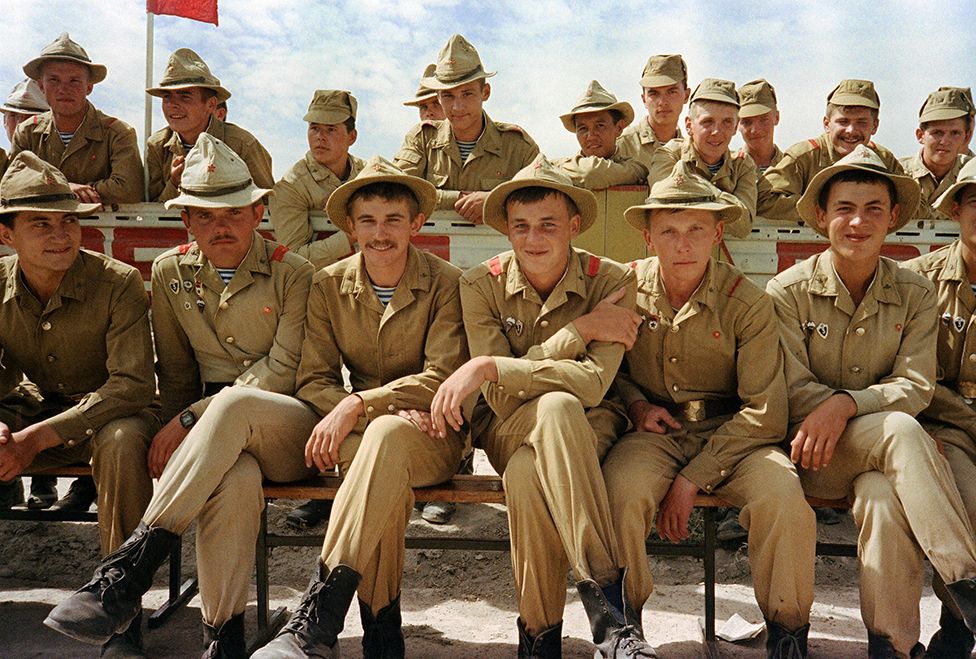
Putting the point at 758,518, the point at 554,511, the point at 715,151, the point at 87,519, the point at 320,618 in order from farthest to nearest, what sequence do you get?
the point at 715,151 < the point at 87,519 < the point at 758,518 < the point at 554,511 < the point at 320,618

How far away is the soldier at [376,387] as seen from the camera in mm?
3092

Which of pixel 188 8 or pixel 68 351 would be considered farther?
pixel 188 8

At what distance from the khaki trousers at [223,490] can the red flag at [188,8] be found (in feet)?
19.0

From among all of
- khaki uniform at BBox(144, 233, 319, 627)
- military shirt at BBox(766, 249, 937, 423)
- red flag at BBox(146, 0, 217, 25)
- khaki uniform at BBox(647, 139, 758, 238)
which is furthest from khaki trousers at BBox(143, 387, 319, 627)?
red flag at BBox(146, 0, 217, 25)

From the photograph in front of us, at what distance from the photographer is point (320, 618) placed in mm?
2953

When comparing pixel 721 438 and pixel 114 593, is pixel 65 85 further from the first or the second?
pixel 721 438

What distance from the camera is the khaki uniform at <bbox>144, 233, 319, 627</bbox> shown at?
3227 millimetres

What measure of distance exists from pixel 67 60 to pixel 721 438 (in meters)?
5.15

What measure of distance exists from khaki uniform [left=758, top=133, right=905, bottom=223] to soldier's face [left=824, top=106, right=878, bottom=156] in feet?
0.20

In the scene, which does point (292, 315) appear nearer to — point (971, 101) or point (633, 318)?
point (633, 318)

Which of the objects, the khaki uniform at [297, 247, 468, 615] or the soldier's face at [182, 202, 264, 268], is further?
the soldier's face at [182, 202, 264, 268]

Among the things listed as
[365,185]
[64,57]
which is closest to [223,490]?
[365,185]

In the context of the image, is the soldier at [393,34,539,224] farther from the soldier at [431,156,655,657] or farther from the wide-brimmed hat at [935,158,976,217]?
the wide-brimmed hat at [935,158,976,217]

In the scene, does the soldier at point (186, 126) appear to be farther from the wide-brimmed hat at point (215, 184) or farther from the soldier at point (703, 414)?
the soldier at point (703, 414)
